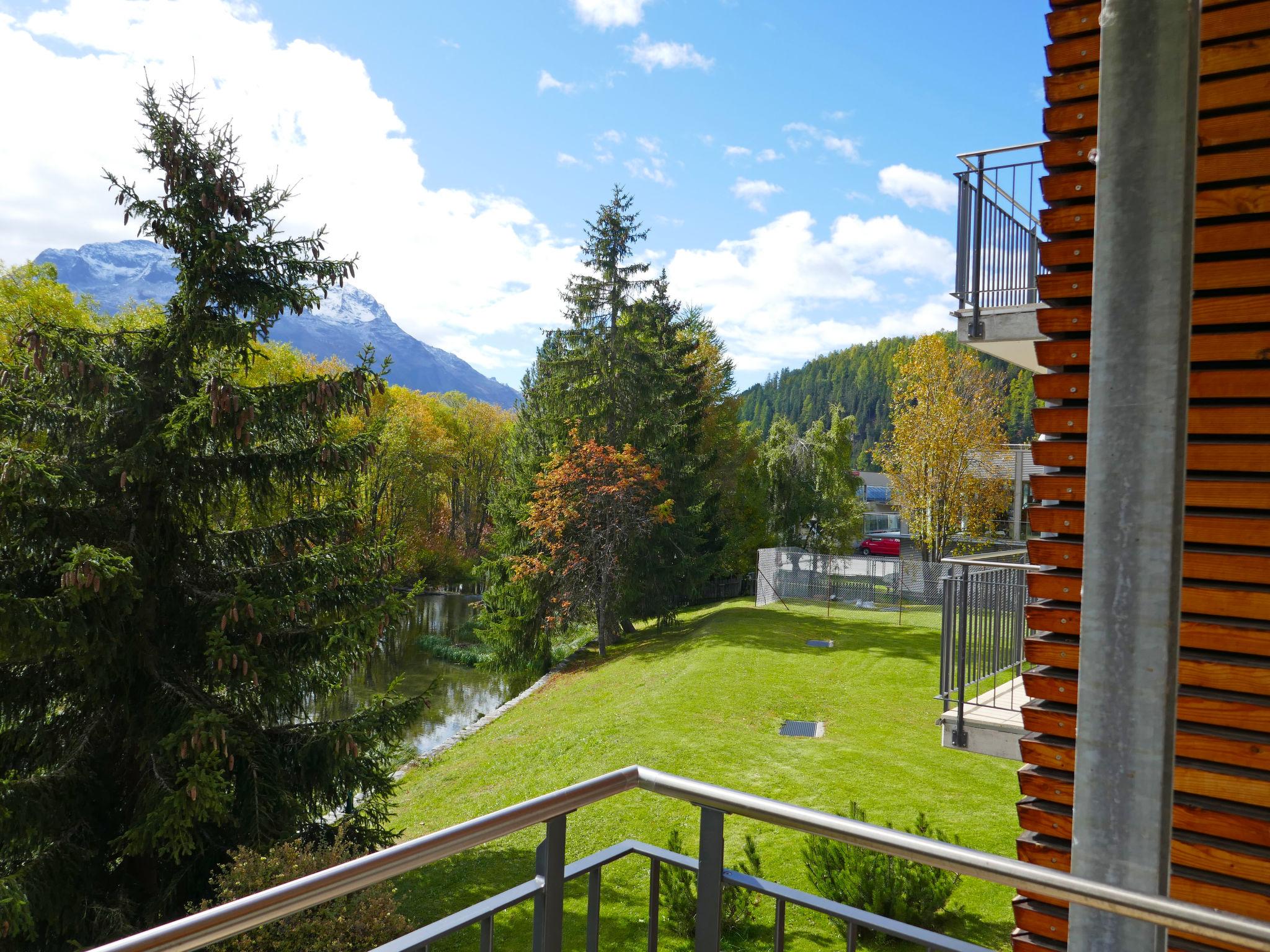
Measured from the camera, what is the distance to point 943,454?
2409cm

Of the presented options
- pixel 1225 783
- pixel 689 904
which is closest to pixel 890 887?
pixel 689 904

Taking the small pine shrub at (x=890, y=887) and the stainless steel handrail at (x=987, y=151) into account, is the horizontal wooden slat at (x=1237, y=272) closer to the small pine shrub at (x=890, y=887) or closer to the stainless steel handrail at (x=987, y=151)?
the stainless steel handrail at (x=987, y=151)

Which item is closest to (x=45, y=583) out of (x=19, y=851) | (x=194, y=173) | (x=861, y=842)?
(x=19, y=851)

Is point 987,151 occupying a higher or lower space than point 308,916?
higher

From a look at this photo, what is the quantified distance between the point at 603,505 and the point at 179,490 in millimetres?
13172

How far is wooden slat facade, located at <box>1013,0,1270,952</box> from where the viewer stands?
2.72 metres

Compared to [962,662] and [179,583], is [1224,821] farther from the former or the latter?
[179,583]

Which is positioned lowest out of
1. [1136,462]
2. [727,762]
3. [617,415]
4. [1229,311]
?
[727,762]

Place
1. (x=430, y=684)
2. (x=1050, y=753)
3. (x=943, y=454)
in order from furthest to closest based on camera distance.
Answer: (x=943, y=454)
(x=430, y=684)
(x=1050, y=753)

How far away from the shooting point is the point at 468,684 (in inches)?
867

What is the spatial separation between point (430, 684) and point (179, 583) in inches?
301

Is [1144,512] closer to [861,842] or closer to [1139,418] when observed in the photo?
[1139,418]

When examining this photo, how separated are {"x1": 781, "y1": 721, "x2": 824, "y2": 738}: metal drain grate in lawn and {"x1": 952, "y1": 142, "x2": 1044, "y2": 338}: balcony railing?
288 inches

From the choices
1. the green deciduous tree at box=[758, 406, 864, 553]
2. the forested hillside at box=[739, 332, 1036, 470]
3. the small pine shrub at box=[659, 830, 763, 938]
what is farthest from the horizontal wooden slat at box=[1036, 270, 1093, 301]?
the forested hillside at box=[739, 332, 1036, 470]
